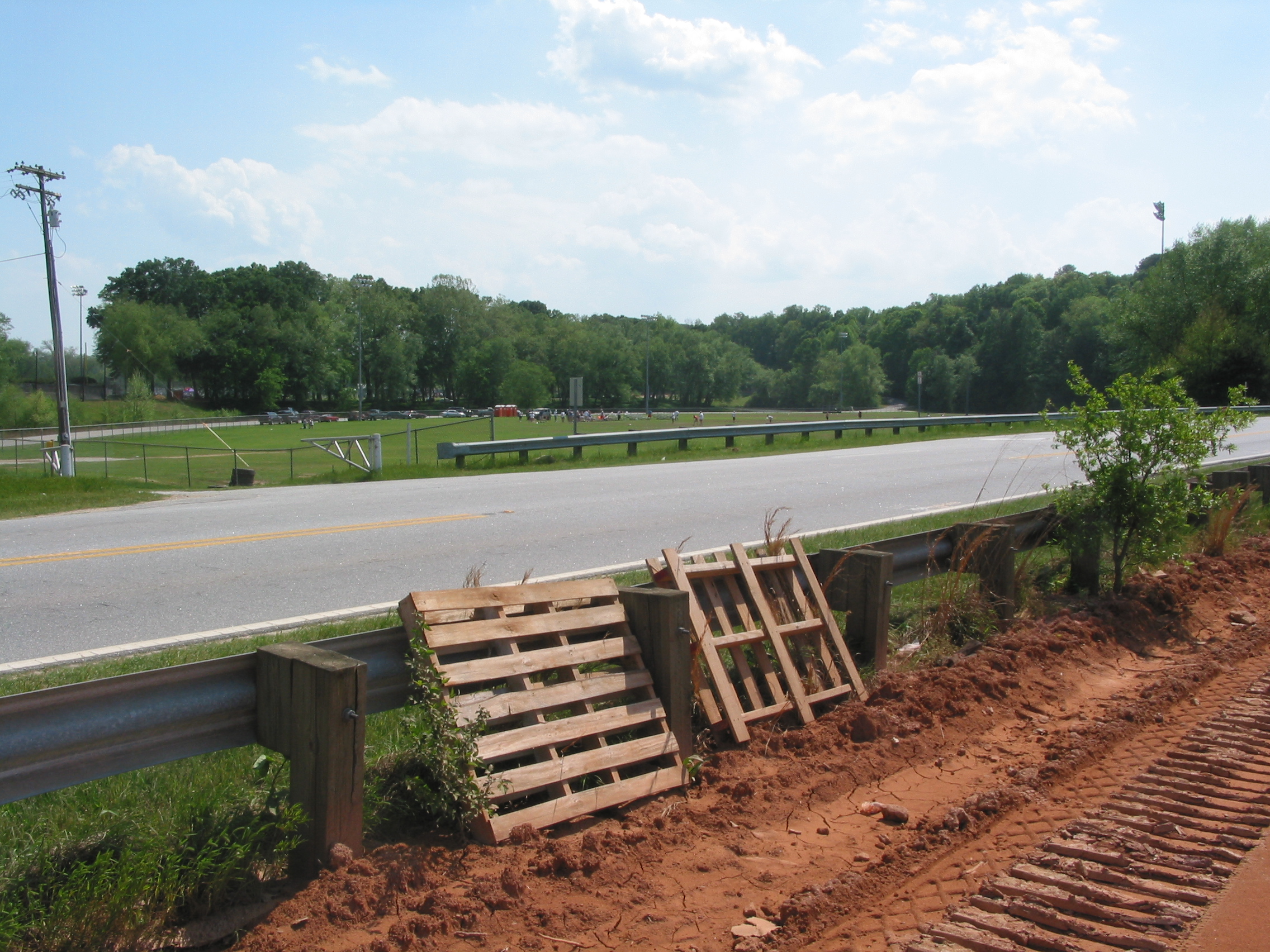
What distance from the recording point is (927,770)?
15.1 feet

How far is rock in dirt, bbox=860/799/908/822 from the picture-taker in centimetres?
403

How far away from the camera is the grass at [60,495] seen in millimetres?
13085

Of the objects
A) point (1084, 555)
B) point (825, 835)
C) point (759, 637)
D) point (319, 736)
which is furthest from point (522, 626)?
point (1084, 555)

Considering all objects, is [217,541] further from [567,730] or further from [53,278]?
[53,278]

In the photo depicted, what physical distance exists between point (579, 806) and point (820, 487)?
455 inches

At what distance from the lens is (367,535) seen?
10.1m

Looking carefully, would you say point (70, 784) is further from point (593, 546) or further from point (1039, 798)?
point (593, 546)

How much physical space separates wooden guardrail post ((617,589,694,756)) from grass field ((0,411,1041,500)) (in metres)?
14.5

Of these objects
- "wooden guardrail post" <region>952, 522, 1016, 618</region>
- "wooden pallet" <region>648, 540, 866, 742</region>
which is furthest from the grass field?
"wooden pallet" <region>648, 540, 866, 742</region>

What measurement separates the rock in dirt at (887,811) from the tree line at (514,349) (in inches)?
2906

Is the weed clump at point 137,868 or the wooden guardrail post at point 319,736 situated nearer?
the weed clump at point 137,868

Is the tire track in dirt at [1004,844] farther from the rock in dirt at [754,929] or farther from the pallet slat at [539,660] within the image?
the pallet slat at [539,660]

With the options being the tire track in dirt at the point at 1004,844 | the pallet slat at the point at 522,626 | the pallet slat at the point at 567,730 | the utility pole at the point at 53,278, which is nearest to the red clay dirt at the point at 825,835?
the tire track in dirt at the point at 1004,844

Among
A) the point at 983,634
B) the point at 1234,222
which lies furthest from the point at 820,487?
the point at 1234,222
